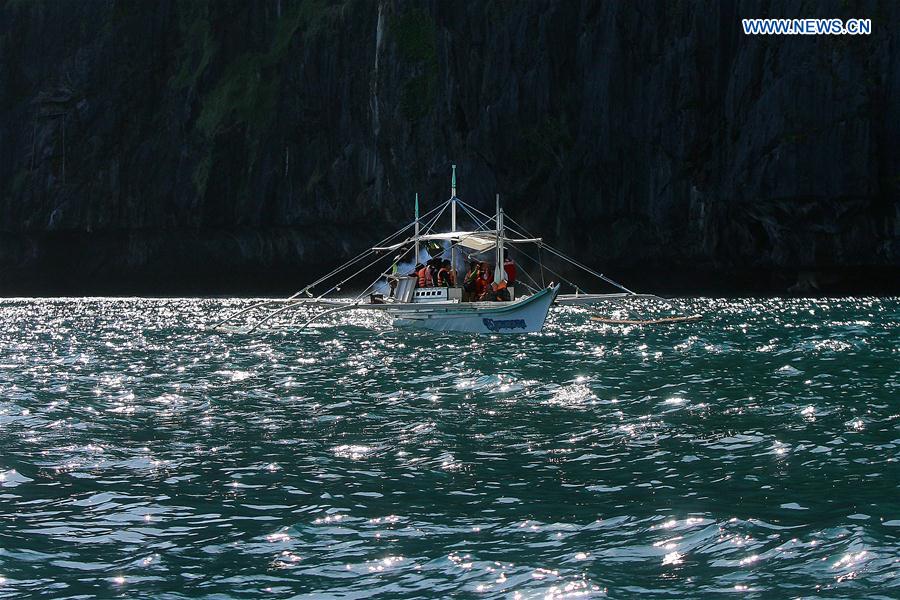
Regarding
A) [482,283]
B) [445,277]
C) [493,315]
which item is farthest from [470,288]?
[493,315]

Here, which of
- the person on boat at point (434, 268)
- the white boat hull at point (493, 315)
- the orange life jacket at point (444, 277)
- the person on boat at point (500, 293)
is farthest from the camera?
the person on boat at point (434, 268)

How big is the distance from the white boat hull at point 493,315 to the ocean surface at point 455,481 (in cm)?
1248

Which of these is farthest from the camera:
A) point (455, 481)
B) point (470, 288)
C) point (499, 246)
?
point (470, 288)

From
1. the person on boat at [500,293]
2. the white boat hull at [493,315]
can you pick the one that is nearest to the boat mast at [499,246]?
the person on boat at [500,293]

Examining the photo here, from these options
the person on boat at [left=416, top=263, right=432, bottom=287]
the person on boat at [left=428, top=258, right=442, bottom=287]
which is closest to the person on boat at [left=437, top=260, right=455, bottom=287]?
the person on boat at [left=428, top=258, right=442, bottom=287]

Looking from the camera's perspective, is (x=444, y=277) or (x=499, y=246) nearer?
(x=499, y=246)

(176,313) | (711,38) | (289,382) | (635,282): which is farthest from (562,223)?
(289,382)

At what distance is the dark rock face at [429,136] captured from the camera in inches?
3172

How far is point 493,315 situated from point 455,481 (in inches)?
1117

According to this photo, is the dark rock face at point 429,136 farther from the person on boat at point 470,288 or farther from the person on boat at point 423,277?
the person on boat at point 470,288

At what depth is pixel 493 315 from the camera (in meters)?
42.0

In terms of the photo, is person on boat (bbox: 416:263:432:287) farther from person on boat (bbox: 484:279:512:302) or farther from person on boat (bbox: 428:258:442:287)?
person on boat (bbox: 484:279:512:302)

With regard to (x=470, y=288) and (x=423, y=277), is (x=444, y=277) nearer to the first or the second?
(x=423, y=277)

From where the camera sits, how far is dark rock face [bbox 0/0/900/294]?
8056 centimetres
